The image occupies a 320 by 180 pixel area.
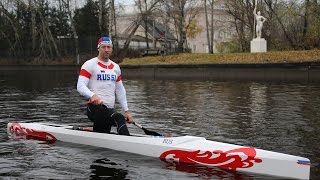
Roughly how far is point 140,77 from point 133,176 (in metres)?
29.9

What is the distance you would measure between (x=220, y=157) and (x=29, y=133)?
5.16 meters

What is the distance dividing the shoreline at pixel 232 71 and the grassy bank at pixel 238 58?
4.92ft

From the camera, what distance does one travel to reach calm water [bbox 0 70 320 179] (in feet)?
23.9

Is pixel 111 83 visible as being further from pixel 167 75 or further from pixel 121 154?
pixel 167 75

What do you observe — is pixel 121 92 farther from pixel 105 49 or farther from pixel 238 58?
pixel 238 58

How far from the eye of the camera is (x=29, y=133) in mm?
10430

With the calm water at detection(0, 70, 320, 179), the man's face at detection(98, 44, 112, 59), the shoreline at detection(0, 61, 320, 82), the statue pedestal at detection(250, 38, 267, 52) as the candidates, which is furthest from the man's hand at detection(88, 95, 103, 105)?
the statue pedestal at detection(250, 38, 267, 52)

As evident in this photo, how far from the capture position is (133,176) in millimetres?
6965

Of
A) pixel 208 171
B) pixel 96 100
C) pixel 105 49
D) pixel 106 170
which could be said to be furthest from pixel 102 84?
pixel 208 171

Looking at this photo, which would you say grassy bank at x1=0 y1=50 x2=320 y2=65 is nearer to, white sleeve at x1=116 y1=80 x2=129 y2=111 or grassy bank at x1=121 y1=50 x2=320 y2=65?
grassy bank at x1=121 y1=50 x2=320 y2=65

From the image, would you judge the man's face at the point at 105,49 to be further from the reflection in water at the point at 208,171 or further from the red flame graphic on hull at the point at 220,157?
the reflection in water at the point at 208,171

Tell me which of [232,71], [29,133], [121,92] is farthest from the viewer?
[232,71]

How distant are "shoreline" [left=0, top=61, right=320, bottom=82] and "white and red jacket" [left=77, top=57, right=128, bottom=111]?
74.7 feet

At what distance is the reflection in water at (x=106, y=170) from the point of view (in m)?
6.98
